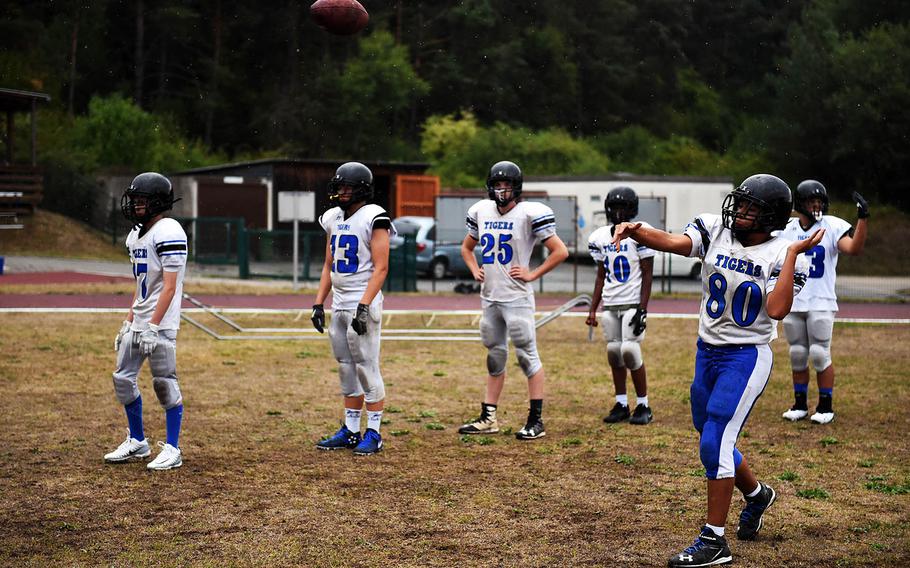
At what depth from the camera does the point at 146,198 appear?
24.5 feet

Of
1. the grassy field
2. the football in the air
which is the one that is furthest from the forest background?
the grassy field

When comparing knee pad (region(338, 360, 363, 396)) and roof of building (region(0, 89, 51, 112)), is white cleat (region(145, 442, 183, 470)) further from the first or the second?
roof of building (region(0, 89, 51, 112))

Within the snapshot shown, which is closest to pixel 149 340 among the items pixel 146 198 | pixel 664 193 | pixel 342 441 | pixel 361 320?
pixel 146 198

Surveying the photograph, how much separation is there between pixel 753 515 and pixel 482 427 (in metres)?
3.15

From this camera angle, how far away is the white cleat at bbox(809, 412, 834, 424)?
9.32 m

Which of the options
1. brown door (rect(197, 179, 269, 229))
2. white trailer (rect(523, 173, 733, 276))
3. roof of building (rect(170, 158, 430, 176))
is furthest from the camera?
brown door (rect(197, 179, 269, 229))

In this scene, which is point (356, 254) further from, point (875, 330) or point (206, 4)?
point (206, 4)

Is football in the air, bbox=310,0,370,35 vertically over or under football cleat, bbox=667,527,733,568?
over

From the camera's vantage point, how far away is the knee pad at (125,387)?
7574 mm

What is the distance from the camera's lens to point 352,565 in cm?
543

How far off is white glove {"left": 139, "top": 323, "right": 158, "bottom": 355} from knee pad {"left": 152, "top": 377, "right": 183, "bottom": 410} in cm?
27

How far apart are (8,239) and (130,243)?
2950 centimetres

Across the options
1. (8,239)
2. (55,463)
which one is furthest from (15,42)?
(55,463)

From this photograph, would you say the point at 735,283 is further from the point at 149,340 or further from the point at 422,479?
the point at 149,340
